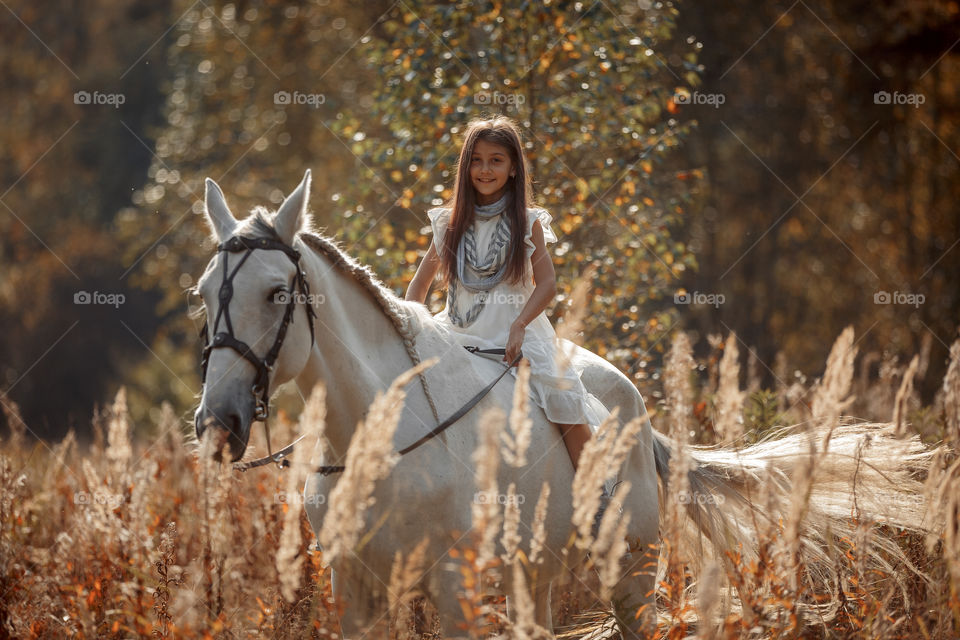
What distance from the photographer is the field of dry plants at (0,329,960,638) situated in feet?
9.14

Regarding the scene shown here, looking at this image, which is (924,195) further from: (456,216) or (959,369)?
(456,216)

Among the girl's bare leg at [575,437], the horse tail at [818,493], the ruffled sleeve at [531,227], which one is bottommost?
the horse tail at [818,493]

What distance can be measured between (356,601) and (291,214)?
5.07 feet

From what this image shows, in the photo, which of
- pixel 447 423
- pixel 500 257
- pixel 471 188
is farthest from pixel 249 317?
pixel 471 188

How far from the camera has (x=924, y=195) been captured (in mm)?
15469

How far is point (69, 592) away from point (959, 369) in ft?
14.8

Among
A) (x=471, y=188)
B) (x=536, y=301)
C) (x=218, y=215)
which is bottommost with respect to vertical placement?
(x=536, y=301)

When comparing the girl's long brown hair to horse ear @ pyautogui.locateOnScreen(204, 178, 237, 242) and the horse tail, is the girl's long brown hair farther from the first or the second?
the horse tail

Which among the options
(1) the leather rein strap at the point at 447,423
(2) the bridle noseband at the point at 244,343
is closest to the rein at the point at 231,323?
(2) the bridle noseband at the point at 244,343

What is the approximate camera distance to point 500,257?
13.2 feet

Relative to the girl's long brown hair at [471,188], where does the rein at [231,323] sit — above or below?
below

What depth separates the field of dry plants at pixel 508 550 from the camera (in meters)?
2.79

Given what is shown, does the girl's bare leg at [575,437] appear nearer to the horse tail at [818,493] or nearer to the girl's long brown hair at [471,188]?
the horse tail at [818,493]

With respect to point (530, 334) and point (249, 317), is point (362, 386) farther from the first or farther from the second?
point (530, 334)
